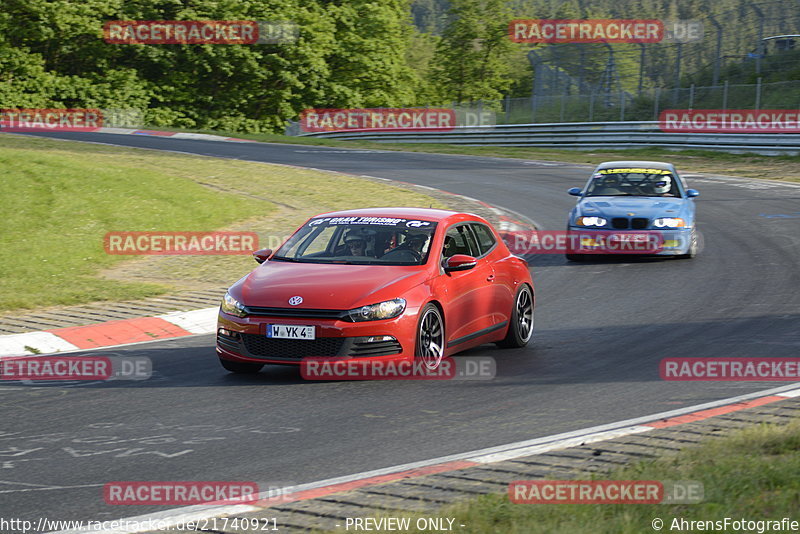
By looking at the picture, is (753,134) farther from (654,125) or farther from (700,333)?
(700,333)

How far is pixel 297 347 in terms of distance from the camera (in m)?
8.62

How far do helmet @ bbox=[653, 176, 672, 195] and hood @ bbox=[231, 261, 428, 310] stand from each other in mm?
9332

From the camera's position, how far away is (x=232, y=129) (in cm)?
5900

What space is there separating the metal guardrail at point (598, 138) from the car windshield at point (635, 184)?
16.9 m

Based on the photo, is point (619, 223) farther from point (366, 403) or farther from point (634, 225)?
point (366, 403)

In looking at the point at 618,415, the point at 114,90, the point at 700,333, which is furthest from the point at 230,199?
the point at 114,90

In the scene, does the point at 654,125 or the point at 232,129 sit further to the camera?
the point at 232,129

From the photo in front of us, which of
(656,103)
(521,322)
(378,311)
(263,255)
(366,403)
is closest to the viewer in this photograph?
(366,403)

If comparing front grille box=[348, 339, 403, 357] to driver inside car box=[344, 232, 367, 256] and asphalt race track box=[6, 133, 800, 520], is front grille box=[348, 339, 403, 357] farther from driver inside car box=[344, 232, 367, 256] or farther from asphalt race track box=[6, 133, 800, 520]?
driver inside car box=[344, 232, 367, 256]

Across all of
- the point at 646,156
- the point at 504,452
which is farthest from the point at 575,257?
the point at 646,156

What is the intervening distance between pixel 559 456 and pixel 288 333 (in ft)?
9.59

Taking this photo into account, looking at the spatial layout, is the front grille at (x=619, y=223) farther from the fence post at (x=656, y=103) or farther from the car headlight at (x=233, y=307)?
the fence post at (x=656, y=103)

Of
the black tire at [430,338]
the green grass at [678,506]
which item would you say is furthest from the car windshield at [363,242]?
the green grass at [678,506]

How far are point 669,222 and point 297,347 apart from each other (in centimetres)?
952
